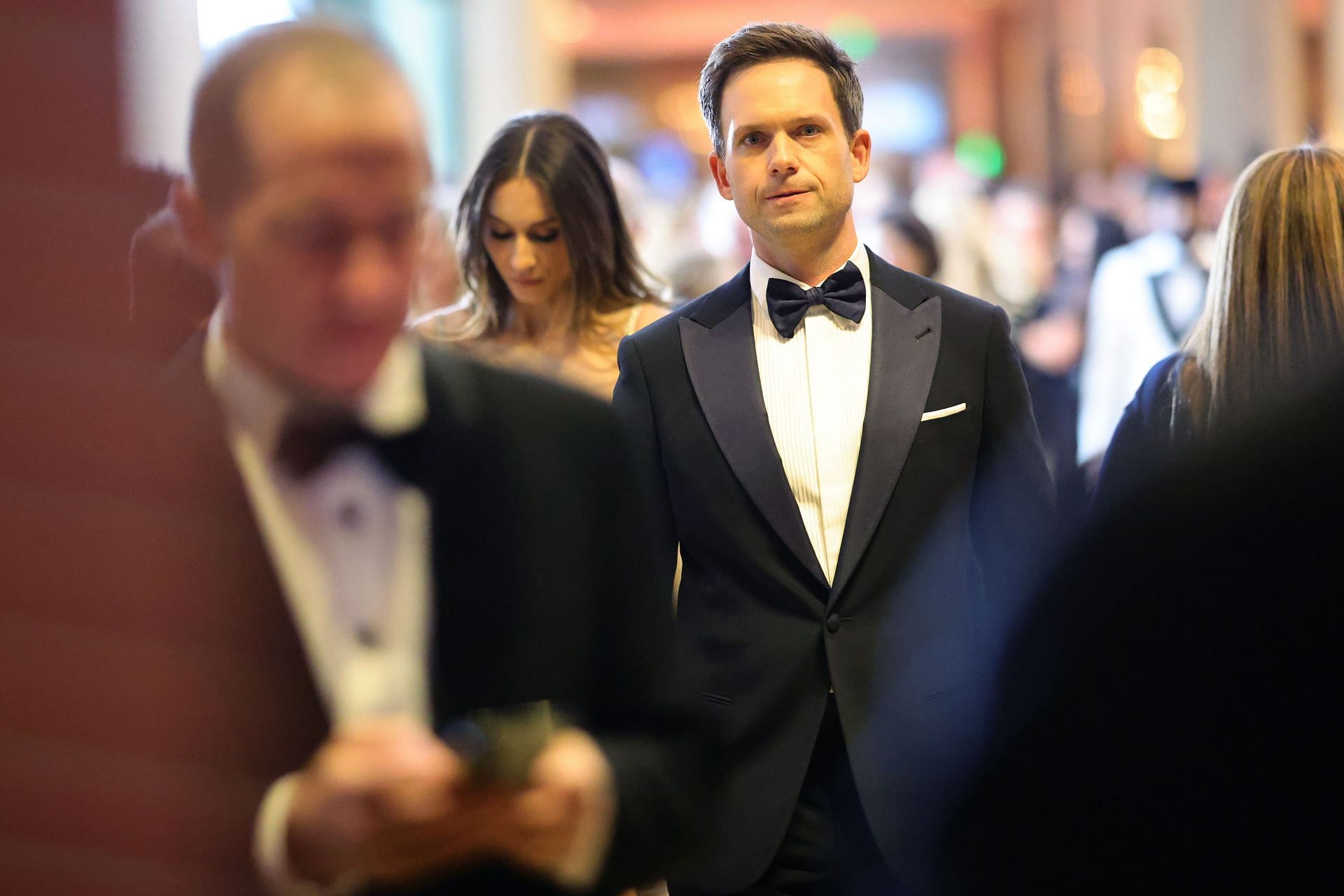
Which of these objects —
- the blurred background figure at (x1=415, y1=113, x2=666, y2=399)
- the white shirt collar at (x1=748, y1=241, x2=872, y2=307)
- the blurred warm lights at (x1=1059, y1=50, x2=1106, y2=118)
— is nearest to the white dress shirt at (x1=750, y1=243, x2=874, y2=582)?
the white shirt collar at (x1=748, y1=241, x2=872, y2=307)

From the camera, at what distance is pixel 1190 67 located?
59.5ft

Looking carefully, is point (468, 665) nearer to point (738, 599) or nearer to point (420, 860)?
point (420, 860)

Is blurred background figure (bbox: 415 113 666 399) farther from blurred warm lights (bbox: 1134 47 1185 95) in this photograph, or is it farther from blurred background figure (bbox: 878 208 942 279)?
blurred warm lights (bbox: 1134 47 1185 95)

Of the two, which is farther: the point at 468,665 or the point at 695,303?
the point at 695,303

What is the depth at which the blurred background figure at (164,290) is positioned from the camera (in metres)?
1.33

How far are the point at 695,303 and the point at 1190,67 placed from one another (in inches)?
672

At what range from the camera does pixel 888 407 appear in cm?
254

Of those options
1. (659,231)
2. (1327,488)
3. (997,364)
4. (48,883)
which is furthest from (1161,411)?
(659,231)

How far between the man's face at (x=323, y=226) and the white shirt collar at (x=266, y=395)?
0.06 feet

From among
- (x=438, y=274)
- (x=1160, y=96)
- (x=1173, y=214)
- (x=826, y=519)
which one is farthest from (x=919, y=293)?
(x=1160, y=96)

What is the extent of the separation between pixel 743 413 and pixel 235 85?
4.75ft

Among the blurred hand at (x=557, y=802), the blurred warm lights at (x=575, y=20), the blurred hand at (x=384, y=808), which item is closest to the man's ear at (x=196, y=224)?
the blurred hand at (x=384, y=808)

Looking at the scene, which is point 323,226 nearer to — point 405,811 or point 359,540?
point 359,540

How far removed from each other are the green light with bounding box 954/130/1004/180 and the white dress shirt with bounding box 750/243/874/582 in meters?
27.0
